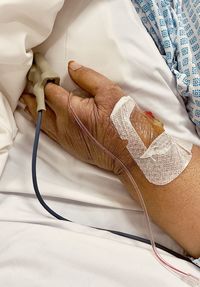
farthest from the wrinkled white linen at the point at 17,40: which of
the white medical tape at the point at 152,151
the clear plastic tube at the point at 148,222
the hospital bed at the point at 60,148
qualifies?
the white medical tape at the point at 152,151

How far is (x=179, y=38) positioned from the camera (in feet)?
3.13

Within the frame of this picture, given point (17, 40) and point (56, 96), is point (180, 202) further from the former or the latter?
point (17, 40)

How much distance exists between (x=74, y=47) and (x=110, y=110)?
0.62 ft

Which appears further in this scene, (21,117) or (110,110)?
(21,117)

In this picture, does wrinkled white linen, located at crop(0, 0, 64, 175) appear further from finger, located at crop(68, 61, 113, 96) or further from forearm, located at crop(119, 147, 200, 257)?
forearm, located at crop(119, 147, 200, 257)

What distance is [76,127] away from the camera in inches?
35.5

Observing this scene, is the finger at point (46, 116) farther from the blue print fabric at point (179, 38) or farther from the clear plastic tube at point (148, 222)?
the blue print fabric at point (179, 38)

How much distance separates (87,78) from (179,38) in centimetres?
25

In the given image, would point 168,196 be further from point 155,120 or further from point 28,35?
point 28,35

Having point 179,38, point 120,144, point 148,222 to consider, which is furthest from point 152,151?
point 179,38

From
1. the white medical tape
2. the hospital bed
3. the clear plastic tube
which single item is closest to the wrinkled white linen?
the hospital bed

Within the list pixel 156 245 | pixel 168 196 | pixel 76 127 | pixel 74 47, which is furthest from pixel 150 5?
pixel 156 245

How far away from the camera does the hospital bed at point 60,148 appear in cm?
86

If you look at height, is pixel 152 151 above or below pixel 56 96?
below
